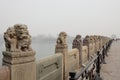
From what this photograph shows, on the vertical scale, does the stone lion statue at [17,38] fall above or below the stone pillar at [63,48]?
above

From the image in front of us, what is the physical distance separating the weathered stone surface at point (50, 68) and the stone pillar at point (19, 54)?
0.82m

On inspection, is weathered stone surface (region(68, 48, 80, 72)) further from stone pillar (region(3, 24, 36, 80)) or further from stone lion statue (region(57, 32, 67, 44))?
stone pillar (region(3, 24, 36, 80))

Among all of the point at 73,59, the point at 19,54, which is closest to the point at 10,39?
the point at 19,54

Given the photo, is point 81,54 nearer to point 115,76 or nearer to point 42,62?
point 115,76

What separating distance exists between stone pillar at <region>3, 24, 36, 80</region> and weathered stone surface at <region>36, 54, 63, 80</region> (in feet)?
2.67

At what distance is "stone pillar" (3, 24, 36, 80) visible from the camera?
3830mm

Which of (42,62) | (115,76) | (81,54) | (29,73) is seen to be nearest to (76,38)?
(81,54)

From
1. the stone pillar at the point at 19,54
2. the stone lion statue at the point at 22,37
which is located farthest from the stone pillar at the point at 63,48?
the stone lion statue at the point at 22,37

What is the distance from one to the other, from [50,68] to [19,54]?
2.30 meters

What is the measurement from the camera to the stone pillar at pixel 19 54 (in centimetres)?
383

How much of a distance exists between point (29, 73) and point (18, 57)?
18.2 inches

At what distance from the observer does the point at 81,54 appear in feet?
35.0

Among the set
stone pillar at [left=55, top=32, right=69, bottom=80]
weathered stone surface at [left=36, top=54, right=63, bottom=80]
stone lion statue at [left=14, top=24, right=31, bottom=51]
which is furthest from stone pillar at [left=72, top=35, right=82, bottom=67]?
stone lion statue at [left=14, top=24, right=31, bottom=51]

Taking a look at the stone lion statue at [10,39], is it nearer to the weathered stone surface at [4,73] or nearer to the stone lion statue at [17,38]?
the stone lion statue at [17,38]
